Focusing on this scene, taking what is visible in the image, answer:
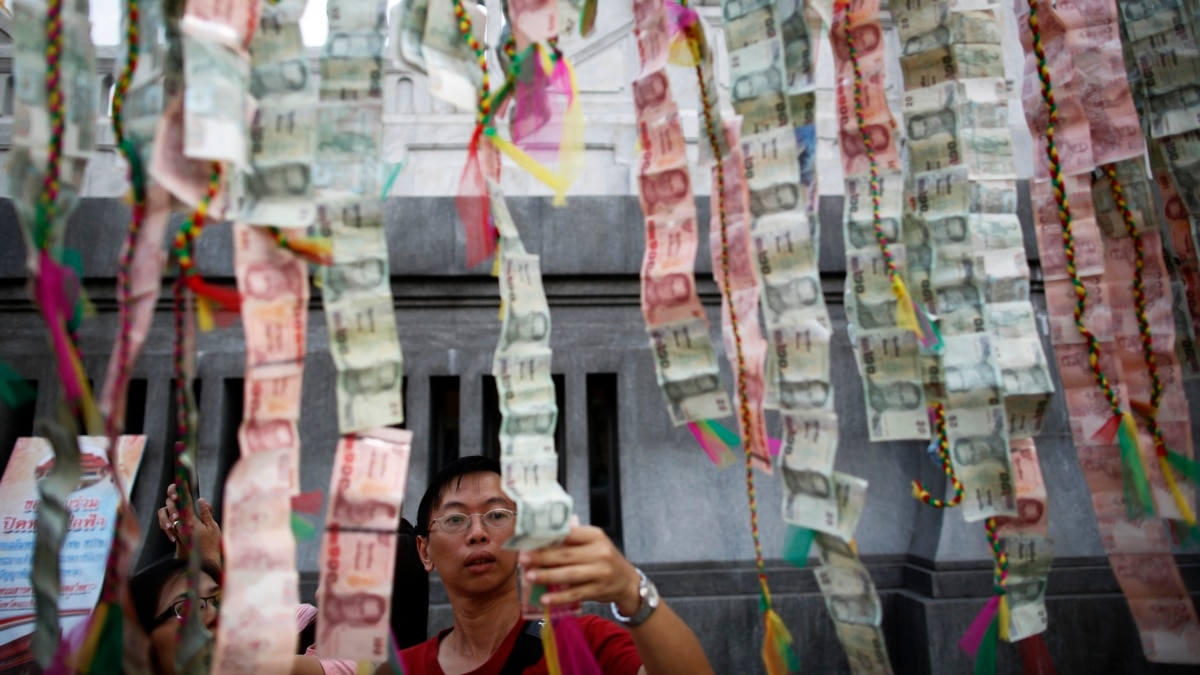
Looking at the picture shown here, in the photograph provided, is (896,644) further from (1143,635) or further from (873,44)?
(873,44)

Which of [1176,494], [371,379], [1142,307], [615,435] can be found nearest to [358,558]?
[371,379]

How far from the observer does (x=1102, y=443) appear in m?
1.57

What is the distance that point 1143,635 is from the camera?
5.03 feet

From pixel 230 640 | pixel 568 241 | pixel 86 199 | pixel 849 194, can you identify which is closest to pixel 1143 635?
pixel 849 194

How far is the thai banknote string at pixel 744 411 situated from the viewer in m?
1.48

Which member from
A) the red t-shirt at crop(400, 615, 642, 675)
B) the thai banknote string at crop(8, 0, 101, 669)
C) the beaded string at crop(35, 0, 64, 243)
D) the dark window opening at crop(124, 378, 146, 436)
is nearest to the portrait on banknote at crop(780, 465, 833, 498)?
the red t-shirt at crop(400, 615, 642, 675)

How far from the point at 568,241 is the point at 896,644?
2.86 metres

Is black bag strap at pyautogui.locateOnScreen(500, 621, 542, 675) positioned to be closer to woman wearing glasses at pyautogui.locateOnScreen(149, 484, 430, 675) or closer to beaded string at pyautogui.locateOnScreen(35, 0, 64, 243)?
woman wearing glasses at pyautogui.locateOnScreen(149, 484, 430, 675)

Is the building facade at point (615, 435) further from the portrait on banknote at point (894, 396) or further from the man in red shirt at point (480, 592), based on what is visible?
Answer: the portrait on banknote at point (894, 396)

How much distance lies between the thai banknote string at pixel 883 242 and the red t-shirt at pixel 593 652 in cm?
99

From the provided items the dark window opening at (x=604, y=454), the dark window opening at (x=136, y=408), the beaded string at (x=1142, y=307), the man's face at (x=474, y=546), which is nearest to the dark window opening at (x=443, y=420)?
the dark window opening at (x=604, y=454)

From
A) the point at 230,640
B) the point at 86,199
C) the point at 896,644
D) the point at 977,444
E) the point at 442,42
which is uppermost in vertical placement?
the point at 86,199

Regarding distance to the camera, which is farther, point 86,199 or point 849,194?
point 86,199

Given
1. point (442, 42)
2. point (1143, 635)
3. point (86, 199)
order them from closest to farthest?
1. point (442, 42)
2. point (1143, 635)
3. point (86, 199)
